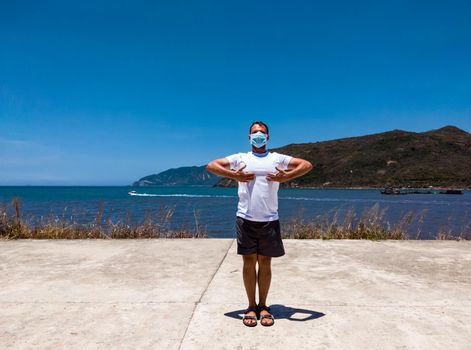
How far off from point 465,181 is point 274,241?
10997cm

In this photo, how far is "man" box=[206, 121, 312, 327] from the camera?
3.07 metres

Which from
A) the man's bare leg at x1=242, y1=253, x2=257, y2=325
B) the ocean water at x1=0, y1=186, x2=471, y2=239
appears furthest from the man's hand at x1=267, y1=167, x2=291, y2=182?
the ocean water at x1=0, y1=186, x2=471, y2=239

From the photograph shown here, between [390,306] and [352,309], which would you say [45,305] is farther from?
[390,306]

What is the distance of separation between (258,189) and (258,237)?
0.40 m

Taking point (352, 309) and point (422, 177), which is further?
point (422, 177)

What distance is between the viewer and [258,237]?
313cm

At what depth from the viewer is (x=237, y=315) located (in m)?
3.25

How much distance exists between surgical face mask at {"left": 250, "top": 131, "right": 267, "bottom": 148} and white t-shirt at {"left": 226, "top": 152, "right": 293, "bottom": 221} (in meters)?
0.11

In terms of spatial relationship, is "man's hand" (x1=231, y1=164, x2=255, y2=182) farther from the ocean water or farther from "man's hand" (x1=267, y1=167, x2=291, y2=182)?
the ocean water

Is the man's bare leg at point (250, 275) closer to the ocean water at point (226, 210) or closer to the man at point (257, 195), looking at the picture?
the man at point (257, 195)

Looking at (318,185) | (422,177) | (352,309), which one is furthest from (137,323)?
(318,185)

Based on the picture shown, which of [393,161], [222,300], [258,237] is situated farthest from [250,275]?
[393,161]

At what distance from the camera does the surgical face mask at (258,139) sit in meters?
3.15

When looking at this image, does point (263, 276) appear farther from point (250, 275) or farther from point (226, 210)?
point (226, 210)
